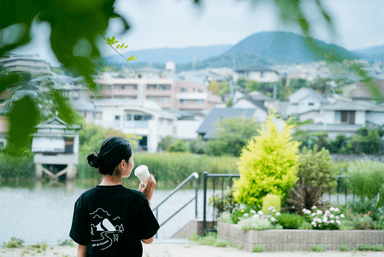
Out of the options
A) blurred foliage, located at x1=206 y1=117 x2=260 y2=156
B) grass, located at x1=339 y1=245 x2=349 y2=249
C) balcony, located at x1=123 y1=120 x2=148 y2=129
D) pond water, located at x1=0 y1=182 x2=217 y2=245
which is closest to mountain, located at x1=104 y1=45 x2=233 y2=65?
grass, located at x1=339 y1=245 x2=349 y2=249

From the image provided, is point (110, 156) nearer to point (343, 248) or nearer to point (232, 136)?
point (343, 248)

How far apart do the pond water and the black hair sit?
695cm

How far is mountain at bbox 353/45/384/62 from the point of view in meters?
0.44

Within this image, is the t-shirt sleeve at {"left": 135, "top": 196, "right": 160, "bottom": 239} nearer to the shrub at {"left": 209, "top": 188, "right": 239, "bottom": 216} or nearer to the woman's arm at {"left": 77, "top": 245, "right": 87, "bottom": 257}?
the woman's arm at {"left": 77, "top": 245, "right": 87, "bottom": 257}

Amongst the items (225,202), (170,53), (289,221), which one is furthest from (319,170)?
(170,53)

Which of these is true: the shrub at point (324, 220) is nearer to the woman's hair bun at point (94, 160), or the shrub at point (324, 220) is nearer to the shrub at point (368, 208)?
the shrub at point (368, 208)

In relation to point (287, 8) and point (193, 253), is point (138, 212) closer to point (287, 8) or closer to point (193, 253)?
point (287, 8)

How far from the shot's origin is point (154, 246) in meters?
5.43

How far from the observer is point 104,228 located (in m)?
1.45

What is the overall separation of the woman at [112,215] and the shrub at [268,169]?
13.3 feet

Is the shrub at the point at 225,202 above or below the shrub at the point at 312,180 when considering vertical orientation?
below

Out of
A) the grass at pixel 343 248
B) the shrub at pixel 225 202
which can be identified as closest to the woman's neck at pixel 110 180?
the grass at pixel 343 248

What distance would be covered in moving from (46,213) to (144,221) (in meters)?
13.4

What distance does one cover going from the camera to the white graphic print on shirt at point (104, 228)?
1.44 meters
